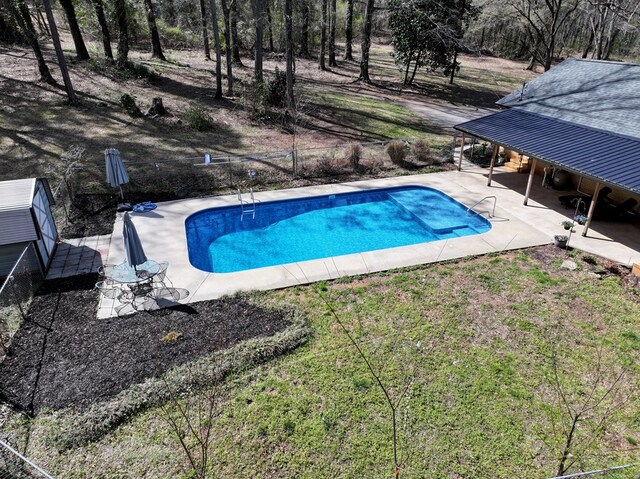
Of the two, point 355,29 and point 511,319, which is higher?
point 355,29

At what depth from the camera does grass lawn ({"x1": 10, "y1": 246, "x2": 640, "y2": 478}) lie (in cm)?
619

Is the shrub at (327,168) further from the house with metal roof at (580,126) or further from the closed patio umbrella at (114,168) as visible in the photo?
the closed patio umbrella at (114,168)

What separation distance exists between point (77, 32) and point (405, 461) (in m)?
27.7

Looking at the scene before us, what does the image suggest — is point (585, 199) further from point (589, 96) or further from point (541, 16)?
point (541, 16)

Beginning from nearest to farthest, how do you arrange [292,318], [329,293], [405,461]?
1. [405,461]
2. [292,318]
3. [329,293]

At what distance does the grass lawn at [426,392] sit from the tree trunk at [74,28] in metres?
21.8

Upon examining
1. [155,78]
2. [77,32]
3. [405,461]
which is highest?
[77,32]

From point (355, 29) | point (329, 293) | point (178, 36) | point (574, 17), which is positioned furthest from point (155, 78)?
point (574, 17)

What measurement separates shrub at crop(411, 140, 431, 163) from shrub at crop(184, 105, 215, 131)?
30.8 ft

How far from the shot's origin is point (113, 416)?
21.9 ft

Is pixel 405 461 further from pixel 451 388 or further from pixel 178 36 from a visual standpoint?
pixel 178 36

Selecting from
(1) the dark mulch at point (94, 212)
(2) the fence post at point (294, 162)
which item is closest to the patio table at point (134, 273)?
(1) the dark mulch at point (94, 212)

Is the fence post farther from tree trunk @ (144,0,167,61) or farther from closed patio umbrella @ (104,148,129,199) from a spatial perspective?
tree trunk @ (144,0,167,61)

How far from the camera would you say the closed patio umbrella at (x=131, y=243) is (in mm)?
8906
